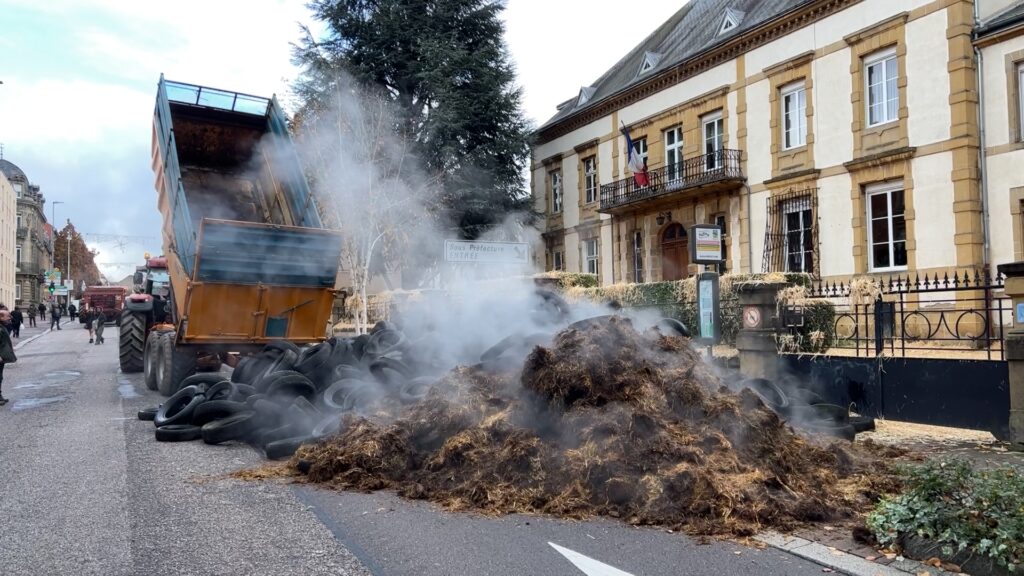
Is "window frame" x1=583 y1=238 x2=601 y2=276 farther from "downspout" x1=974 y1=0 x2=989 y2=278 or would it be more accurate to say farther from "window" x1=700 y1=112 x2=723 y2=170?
"downspout" x1=974 y1=0 x2=989 y2=278

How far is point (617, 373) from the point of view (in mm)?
5453

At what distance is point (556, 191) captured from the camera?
2814cm

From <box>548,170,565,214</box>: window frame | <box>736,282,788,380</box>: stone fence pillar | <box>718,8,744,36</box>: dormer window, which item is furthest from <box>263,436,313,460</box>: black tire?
<box>548,170,565,214</box>: window frame

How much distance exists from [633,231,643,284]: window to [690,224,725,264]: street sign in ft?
45.4

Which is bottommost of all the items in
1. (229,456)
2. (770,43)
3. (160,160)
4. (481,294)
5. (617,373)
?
(229,456)

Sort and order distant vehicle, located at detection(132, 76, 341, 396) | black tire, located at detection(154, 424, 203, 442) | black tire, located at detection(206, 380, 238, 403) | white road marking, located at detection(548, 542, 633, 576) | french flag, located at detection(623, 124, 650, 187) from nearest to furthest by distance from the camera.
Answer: white road marking, located at detection(548, 542, 633, 576)
black tire, located at detection(154, 424, 203, 442)
black tire, located at detection(206, 380, 238, 403)
distant vehicle, located at detection(132, 76, 341, 396)
french flag, located at detection(623, 124, 650, 187)

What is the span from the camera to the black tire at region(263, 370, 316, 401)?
7254mm

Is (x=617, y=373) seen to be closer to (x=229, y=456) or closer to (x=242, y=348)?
(x=229, y=456)

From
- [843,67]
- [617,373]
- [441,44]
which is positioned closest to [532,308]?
[617,373]

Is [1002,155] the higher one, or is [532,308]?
[1002,155]

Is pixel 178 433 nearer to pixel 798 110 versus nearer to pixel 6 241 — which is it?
pixel 798 110

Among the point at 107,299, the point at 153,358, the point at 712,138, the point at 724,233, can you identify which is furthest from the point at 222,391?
the point at 107,299

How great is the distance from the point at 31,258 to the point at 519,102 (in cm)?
7054

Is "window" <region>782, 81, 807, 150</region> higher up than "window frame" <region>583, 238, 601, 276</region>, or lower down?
higher up
